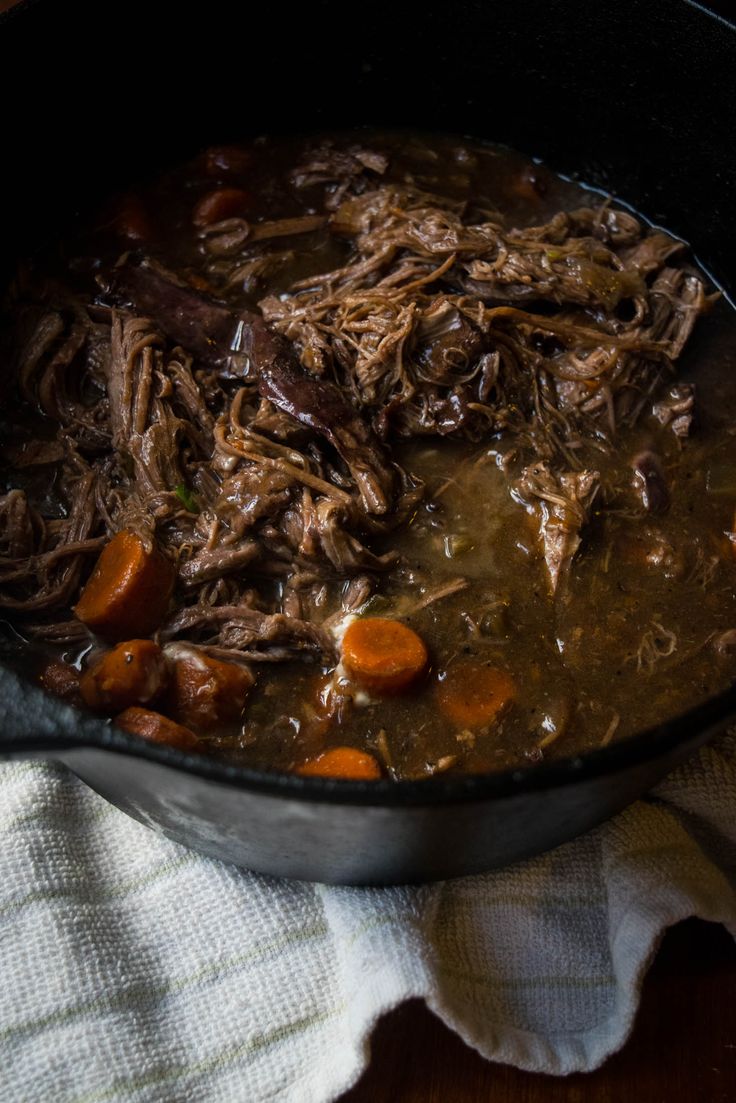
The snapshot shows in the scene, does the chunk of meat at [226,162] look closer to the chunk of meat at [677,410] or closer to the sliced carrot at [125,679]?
the chunk of meat at [677,410]

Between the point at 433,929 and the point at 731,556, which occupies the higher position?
the point at 731,556

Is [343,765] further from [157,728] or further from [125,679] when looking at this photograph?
[125,679]

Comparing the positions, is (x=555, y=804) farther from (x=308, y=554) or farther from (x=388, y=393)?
(x=388, y=393)

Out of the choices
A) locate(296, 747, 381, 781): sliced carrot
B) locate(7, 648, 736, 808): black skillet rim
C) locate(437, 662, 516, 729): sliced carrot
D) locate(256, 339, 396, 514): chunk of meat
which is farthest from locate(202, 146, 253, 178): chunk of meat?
locate(7, 648, 736, 808): black skillet rim

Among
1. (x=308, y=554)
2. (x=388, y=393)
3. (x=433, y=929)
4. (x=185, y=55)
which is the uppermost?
(x=185, y=55)

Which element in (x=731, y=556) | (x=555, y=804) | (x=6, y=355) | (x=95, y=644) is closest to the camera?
(x=555, y=804)

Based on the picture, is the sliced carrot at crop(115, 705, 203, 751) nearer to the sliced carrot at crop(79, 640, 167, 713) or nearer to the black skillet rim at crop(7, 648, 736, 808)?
the sliced carrot at crop(79, 640, 167, 713)

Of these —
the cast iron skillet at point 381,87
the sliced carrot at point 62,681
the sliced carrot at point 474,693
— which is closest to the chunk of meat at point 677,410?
the cast iron skillet at point 381,87

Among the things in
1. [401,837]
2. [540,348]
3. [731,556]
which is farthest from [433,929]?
[540,348]
